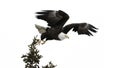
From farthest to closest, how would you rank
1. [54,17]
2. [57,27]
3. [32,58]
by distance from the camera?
[54,17], [57,27], [32,58]

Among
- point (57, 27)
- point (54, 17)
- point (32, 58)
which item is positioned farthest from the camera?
point (54, 17)

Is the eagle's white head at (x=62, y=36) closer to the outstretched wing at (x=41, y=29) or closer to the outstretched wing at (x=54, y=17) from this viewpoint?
the outstretched wing at (x=41, y=29)

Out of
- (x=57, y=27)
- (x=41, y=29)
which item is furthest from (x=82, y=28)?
(x=41, y=29)

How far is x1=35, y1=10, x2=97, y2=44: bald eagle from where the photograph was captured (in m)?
15.8

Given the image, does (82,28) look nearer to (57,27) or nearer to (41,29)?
(57,27)

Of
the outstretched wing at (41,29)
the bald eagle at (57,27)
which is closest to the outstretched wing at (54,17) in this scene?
the bald eagle at (57,27)

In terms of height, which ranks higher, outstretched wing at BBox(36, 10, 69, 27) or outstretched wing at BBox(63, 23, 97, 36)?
outstretched wing at BBox(36, 10, 69, 27)

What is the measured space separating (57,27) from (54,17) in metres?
0.84

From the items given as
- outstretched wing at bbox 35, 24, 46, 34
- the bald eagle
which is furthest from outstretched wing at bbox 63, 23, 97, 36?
outstretched wing at bbox 35, 24, 46, 34

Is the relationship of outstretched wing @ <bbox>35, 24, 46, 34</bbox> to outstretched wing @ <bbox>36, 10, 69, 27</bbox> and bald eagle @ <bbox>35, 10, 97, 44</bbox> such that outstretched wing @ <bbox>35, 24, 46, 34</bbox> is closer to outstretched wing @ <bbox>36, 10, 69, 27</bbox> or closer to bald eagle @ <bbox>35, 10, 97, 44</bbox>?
bald eagle @ <bbox>35, 10, 97, 44</bbox>

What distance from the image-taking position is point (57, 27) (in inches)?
651

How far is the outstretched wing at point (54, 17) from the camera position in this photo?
17.0 meters

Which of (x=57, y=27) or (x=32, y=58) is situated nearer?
(x=32, y=58)

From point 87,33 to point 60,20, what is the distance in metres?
1.37
